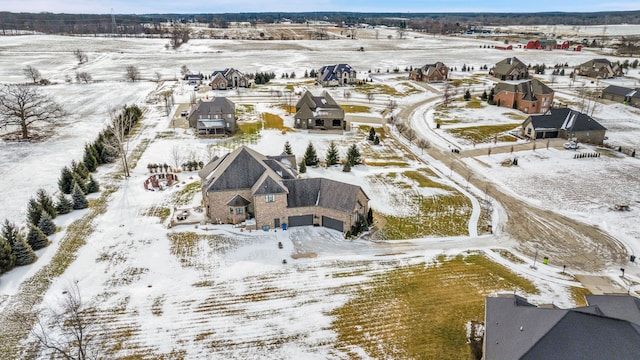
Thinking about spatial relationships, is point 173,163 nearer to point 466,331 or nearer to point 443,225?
point 443,225

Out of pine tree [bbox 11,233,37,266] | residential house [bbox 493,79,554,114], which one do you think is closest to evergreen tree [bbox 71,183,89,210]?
pine tree [bbox 11,233,37,266]

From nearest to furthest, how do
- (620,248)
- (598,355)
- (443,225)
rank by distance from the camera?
(598,355), (620,248), (443,225)

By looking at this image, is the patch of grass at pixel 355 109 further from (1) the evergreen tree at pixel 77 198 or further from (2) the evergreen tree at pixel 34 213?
(2) the evergreen tree at pixel 34 213

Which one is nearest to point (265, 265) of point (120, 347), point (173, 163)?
point (120, 347)

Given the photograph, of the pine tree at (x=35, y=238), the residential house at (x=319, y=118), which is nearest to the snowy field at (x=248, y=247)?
the pine tree at (x=35, y=238)

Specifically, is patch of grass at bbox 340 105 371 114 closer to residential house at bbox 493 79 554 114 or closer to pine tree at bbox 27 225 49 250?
residential house at bbox 493 79 554 114
